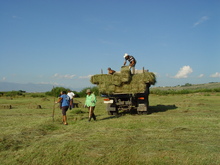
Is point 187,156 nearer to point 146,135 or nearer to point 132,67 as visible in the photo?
point 146,135

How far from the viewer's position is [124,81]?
39.4ft

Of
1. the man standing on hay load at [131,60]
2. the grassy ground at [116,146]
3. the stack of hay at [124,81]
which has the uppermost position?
the man standing on hay load at [131,60]

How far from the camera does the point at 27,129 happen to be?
27.5 feet

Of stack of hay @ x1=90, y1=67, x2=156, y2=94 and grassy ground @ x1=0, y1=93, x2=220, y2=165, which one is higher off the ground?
stack of hay @ x1=90, y1=67, x2=156, y2=94

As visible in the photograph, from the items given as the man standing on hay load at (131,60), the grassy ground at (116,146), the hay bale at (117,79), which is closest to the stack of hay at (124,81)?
the hay bale at (117,79)

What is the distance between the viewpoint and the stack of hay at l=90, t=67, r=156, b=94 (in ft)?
39.4

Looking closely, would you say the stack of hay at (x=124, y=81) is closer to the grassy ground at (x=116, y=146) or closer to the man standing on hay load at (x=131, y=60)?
the man standing on hay load at (x=131, y=60)

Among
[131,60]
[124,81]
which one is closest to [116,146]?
[124,81]

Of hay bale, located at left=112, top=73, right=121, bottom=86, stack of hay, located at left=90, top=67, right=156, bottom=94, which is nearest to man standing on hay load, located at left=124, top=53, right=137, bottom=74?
stack of hay, located at left=90, top=67, right=156, bottom=94

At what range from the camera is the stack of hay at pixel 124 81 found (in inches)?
473

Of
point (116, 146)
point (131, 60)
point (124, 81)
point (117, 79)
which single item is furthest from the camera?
point (131, 60)

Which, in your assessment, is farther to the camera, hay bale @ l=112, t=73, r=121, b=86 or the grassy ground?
hay bale @ l=112, t=73, r=121, b=86

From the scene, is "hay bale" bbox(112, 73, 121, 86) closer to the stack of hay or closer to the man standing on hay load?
the stack of hay

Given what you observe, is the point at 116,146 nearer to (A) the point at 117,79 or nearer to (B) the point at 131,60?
(A) the point at 117,79
